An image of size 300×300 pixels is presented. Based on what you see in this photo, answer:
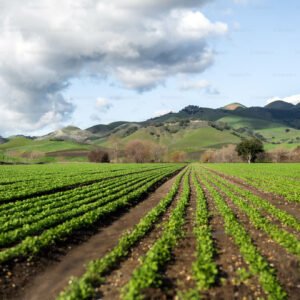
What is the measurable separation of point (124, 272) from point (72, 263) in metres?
2.51

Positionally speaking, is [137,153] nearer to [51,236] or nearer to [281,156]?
[281,156]

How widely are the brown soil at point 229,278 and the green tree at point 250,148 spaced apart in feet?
490

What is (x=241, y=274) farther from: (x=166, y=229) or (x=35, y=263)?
(x=35, y=263)

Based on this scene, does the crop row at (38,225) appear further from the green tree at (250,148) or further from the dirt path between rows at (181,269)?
the green tree at (250,148)

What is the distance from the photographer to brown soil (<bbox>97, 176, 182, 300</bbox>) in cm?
1001

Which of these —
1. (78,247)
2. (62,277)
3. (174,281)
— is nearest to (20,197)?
(78,247)

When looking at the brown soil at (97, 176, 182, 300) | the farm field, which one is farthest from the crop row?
the brown soil at (97, 176, 182, 300)

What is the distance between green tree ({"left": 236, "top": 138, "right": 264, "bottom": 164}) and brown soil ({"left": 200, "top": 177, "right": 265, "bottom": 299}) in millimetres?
149424

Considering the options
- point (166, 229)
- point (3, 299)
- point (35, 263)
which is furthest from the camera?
point (166, 229)

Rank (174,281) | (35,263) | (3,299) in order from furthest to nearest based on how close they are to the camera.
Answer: (35,263), (174,281), (3,299)

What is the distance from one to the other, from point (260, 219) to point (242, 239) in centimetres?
484

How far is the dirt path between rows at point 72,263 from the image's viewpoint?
10.5 metres

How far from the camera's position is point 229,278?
431 inches

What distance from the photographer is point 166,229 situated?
670 inches
